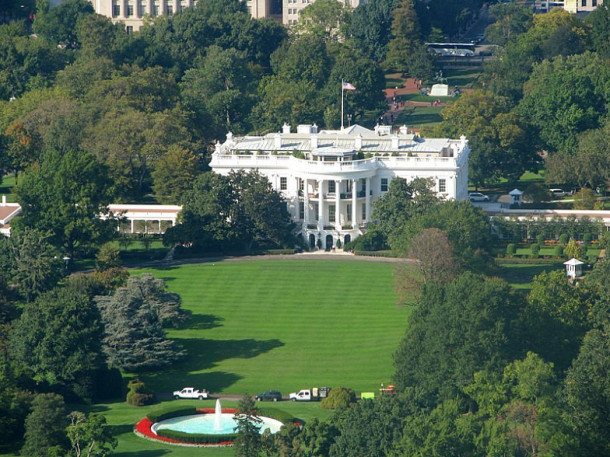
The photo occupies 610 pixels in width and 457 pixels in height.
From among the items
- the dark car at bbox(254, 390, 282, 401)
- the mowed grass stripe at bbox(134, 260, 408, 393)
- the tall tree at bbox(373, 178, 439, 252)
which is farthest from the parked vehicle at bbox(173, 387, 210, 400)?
the tall tree at bbox(373, 178, 439, 252)

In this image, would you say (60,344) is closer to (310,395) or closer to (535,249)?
(310,395)

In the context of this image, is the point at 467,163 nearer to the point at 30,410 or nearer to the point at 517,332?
the point at 517,332

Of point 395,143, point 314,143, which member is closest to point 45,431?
point 314,143

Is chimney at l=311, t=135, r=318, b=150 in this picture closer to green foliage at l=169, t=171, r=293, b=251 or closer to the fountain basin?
green foliage at l=169, t=171, r=293, b=251

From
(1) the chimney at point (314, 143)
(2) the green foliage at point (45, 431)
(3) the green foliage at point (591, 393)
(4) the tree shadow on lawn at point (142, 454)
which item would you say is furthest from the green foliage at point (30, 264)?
(3) the green foliage at point (591, 393)

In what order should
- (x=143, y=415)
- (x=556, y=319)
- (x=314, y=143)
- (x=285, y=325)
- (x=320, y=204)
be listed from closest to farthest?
(x=143, y=415) < (x=556, y=319) < (x=285, y=325) < (x=320, y=204) < (x=314, y=143)

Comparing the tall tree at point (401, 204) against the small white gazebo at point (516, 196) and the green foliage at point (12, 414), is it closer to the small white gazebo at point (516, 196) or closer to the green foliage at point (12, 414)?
the small white gazebo at point (516, 196)

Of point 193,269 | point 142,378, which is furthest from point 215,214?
point 142,378
